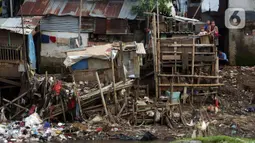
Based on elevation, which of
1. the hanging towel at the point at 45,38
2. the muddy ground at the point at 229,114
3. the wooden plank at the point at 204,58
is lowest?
the muddy ground at the point at 229,114

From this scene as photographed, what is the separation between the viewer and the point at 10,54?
67.5 ft

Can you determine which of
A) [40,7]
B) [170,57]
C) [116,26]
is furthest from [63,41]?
[170,57]

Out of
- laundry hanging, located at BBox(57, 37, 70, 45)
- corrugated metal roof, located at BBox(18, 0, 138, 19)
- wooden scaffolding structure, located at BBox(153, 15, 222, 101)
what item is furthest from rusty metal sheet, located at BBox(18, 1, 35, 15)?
wooden scaffolding structure, located at BBox(153, 15, 222, 101)

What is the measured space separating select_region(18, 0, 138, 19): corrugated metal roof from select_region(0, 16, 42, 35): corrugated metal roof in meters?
0.78

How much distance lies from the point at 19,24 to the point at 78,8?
3152 mm

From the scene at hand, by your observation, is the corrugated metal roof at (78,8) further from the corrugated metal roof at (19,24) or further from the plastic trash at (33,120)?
the plastic trash at (33,120)

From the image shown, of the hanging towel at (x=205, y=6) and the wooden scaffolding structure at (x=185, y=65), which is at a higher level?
the hanging towel at (x=205, y=6)

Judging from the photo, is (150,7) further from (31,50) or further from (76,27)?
(31,50)

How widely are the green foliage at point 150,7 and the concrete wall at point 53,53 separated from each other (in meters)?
2.81

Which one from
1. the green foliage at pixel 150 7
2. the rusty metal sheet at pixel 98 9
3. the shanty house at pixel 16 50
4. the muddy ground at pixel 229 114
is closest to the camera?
the muddy ground at pixel 229 114

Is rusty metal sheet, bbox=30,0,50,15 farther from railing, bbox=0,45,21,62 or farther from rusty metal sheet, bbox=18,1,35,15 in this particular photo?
railing, bbox=0,45,21,62

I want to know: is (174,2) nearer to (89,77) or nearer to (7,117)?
(89,77)

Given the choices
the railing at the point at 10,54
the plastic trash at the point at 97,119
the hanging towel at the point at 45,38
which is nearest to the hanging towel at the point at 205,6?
the hanging towel at the point at 45,38

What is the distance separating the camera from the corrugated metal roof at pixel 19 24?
21641 millimetres
